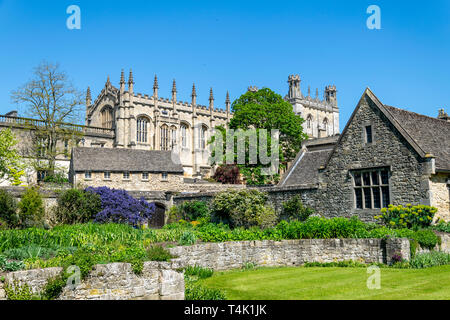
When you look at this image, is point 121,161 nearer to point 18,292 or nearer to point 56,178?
point 56,178

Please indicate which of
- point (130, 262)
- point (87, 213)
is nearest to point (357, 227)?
point (130, 262)

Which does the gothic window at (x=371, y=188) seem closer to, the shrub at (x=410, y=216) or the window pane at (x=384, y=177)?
the window pane at (x=384, y=177)

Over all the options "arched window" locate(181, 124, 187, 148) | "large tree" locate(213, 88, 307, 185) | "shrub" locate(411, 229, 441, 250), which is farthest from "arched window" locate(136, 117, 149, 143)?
"shrub" locate(411, 229, 441, 250)

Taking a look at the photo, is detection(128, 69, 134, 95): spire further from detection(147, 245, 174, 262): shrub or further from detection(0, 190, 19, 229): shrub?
detection(147, 245, 174, 262): shrub

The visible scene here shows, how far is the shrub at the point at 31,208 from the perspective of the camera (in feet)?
80.6

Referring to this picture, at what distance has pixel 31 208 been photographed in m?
25.0

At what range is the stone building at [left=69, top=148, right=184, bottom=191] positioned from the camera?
35.4 meters

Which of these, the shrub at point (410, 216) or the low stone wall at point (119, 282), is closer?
the low stone wall at point (119, 282)

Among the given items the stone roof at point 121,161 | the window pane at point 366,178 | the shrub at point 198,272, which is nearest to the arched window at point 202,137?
the stone roof at point 121,161

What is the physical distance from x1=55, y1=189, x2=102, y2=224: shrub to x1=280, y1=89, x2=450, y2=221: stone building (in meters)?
12.5

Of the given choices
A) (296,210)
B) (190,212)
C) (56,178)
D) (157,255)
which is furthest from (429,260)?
(56,178)

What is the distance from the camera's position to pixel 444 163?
1925 centimetres

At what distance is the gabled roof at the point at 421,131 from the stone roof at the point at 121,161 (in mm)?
19196

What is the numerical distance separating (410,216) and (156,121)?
180 feet
